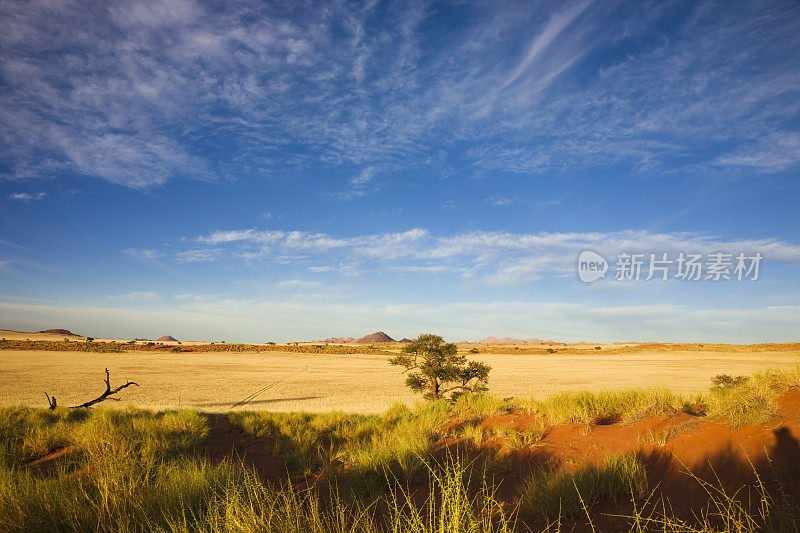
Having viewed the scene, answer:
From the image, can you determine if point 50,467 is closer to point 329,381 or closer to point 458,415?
point 458,415

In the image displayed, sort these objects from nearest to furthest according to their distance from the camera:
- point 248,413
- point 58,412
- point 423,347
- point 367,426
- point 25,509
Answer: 1. point 25,509
2. point 367,426
3. point 58,412
4. point 248,413
5. point 423,347

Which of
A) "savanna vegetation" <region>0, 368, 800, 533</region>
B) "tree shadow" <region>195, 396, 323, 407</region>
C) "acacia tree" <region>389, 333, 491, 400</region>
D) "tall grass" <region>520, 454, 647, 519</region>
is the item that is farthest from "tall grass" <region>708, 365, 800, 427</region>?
"tree shadow" <region>195, 396, 323, 407</region>

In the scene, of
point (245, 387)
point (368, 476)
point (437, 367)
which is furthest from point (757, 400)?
point (245, 387)

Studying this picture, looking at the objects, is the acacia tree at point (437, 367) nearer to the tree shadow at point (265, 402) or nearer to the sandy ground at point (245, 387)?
the sandy ground at point (245, 387)

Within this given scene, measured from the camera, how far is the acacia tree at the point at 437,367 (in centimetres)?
1711

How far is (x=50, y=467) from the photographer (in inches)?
329

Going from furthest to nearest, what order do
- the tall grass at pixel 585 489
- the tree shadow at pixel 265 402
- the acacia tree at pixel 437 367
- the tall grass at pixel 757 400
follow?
the tree shadow at pixel 265 402
the acacia tree at pixel 437 367
the tall grass at pixel 757 400
the tall grass at pixel 585 489

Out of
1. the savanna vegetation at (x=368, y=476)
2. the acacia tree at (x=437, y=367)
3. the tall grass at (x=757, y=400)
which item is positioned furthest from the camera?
the acacia tree at (x=437, y=367)

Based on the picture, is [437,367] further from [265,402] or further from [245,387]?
[245,387]

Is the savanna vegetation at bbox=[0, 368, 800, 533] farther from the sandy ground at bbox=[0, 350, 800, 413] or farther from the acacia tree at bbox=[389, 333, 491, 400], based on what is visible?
the sandy ground at bbox=[0, 350, 800, 413]

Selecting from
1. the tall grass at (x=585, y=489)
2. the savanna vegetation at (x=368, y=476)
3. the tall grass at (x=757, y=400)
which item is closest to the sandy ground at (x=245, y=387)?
the savanna vegetation at (x=368, y=476)

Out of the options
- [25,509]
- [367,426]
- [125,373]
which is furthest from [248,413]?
[125,373]

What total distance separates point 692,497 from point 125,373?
4032 cm

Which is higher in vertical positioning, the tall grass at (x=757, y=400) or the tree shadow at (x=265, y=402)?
the tall grass at (x=757, y=400)
